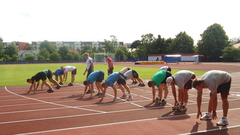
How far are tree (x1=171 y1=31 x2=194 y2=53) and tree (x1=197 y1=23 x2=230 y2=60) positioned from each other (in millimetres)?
8095

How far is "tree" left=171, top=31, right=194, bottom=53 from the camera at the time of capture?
7081 cm

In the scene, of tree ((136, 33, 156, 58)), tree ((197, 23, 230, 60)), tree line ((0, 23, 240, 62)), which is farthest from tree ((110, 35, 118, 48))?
tree ((197, 23, 230, 60))

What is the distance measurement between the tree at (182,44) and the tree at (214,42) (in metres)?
8.09

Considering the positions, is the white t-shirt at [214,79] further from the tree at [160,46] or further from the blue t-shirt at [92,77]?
the tree at [160,46]

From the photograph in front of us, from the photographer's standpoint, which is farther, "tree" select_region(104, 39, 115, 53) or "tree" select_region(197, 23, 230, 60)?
"tree" select_region(104, 39, 115, 53)

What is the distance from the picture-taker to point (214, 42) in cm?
6125

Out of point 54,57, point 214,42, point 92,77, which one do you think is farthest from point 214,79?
point 54,57

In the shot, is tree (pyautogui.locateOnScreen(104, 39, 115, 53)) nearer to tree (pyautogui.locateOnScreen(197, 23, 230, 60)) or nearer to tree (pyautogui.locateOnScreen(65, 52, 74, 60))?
tree (pyautogui.locateOnScreen(65, 52, 74, 60))

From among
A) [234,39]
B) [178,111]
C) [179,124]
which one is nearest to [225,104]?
[179,124]

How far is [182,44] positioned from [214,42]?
483 inches

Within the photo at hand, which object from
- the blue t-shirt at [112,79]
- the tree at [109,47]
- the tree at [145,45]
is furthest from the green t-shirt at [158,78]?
the tree at [109,47]

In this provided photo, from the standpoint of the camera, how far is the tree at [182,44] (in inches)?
2788

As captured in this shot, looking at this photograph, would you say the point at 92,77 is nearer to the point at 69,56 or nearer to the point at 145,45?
the point at 145,45

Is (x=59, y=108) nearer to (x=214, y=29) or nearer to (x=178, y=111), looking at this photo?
(x=178, y=111)
